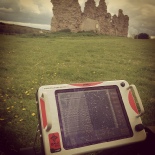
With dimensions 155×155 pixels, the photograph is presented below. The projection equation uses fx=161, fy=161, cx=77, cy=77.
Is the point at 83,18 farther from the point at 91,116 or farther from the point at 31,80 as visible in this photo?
the point at 91,116

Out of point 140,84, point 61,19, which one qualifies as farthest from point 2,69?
point 61,19

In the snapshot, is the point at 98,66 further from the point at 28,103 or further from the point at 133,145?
the point at 133,145

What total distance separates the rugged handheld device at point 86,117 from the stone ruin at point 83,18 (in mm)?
26370

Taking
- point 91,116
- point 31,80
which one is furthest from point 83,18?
point 91,116

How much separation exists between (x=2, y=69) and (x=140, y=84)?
187 inches

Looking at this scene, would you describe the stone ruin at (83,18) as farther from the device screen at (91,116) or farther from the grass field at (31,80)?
the device screen at (91,116)

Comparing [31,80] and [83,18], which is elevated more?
[83,18]

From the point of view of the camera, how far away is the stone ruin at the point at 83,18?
85.4ft

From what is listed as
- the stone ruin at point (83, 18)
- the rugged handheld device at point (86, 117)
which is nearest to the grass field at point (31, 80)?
the rugged handheld device at point (86, 117)

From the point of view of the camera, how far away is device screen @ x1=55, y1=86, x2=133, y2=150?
1.21 m

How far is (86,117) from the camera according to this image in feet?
4.29

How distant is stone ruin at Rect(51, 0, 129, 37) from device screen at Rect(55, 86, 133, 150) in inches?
1039

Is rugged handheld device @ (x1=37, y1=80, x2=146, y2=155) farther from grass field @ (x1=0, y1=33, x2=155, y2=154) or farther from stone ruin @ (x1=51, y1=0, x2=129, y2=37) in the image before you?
stone ruin @ (x1=51, y1=0, x2=129, y2=37)

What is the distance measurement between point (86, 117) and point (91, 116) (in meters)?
0.05
